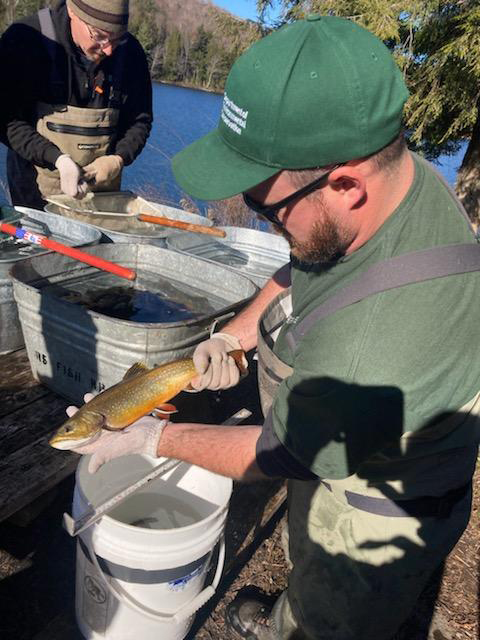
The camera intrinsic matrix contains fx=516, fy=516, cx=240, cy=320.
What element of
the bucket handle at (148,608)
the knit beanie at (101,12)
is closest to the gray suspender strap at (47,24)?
the knit beanie at (101,12)

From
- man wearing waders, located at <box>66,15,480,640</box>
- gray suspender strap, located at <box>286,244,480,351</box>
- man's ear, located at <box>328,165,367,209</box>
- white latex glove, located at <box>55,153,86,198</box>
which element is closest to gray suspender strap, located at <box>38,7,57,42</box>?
white latex glove, located at <box>55,153,86,198</box>

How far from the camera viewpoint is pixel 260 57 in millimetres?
1644

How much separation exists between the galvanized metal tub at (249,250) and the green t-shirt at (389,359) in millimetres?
3228

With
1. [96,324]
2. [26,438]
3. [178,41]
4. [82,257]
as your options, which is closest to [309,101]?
[96,324]

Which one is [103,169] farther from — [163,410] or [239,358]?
[163,410]

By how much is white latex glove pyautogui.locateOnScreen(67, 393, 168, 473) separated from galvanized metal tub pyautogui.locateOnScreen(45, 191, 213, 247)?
2.25m

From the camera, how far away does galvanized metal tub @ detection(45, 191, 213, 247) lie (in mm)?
4559

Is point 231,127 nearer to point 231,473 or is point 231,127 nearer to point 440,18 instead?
point 231,473

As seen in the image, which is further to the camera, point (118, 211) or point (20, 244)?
point (118, 211)

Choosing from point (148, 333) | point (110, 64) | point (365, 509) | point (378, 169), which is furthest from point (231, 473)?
point (110, 64)

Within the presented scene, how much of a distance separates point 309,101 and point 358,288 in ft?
1.94

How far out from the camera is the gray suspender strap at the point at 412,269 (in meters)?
1.59

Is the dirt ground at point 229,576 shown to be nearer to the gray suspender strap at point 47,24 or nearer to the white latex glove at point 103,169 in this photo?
the white latex glove at point 103,169

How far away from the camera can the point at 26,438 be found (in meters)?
2.81
